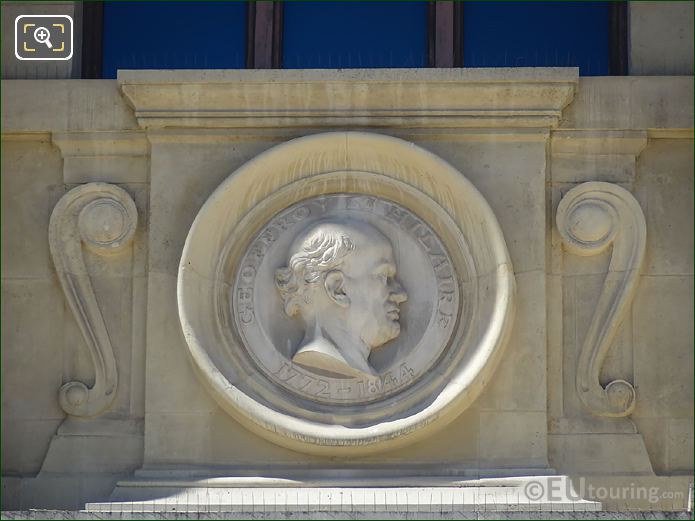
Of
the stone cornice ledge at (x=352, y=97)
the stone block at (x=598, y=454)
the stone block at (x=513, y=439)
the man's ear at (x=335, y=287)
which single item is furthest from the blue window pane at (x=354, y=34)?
the stone block at (x=598, y=454)

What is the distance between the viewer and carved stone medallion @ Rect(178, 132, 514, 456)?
13359mm

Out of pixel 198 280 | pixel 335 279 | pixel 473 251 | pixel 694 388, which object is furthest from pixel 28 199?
pixel 694 388

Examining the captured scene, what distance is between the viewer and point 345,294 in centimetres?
1353

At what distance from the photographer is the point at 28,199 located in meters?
14.0

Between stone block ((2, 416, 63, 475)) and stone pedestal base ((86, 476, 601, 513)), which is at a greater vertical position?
stone block ((2, 416, 63, 475))

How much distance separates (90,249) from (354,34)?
258 cm

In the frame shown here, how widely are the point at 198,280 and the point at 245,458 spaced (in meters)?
1.26

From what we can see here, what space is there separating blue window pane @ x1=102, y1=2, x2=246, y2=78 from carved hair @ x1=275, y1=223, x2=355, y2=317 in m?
1.78

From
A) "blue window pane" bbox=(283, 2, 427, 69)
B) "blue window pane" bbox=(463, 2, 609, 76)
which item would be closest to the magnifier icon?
"blue window pane" bbox=(283, 2, 427, 69)

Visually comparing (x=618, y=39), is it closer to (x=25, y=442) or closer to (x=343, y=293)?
(x=343, y=293)

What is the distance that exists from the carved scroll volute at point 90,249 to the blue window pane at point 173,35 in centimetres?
124

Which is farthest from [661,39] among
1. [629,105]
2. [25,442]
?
[25,442]

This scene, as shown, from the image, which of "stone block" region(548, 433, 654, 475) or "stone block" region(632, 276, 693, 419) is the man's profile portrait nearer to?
"stone block" region(548, 433, 654, 475)

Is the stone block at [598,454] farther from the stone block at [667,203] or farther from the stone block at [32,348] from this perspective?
the stone block at [32,348]
